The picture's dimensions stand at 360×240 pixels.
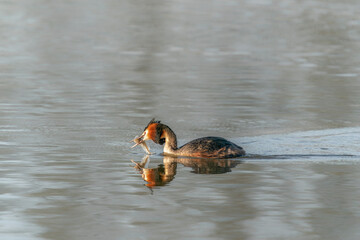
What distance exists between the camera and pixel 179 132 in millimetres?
17344

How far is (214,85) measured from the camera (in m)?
24.7

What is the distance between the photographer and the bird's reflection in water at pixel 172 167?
Result: 12.9 metres

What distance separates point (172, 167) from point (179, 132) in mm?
3424

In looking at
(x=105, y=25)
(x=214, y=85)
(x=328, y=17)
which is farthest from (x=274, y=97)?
(x=328, y=17)

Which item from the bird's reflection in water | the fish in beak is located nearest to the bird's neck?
the bird's reflection in water

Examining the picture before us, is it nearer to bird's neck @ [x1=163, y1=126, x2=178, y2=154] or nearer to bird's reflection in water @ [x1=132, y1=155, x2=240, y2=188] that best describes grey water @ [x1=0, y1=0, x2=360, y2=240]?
bird's reflection in water @ [x1=132, y1=155, x2=240, y2=188]

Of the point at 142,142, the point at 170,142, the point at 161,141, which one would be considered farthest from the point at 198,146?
the point at 142,142

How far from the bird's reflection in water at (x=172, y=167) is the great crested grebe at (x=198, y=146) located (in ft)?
0.41

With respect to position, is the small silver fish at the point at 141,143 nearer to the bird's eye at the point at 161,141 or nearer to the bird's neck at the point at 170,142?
the bird's eye at the point at 161,141

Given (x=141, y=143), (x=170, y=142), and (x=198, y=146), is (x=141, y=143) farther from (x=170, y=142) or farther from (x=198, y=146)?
(x=198, y=146)

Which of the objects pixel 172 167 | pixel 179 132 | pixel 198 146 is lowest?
pixel 172 167

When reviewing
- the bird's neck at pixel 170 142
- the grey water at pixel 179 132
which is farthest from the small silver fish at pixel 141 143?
the bird's neck at pixel 170 142

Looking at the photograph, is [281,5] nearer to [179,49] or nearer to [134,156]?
[179,49]

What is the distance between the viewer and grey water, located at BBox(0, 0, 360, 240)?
33.7ft
